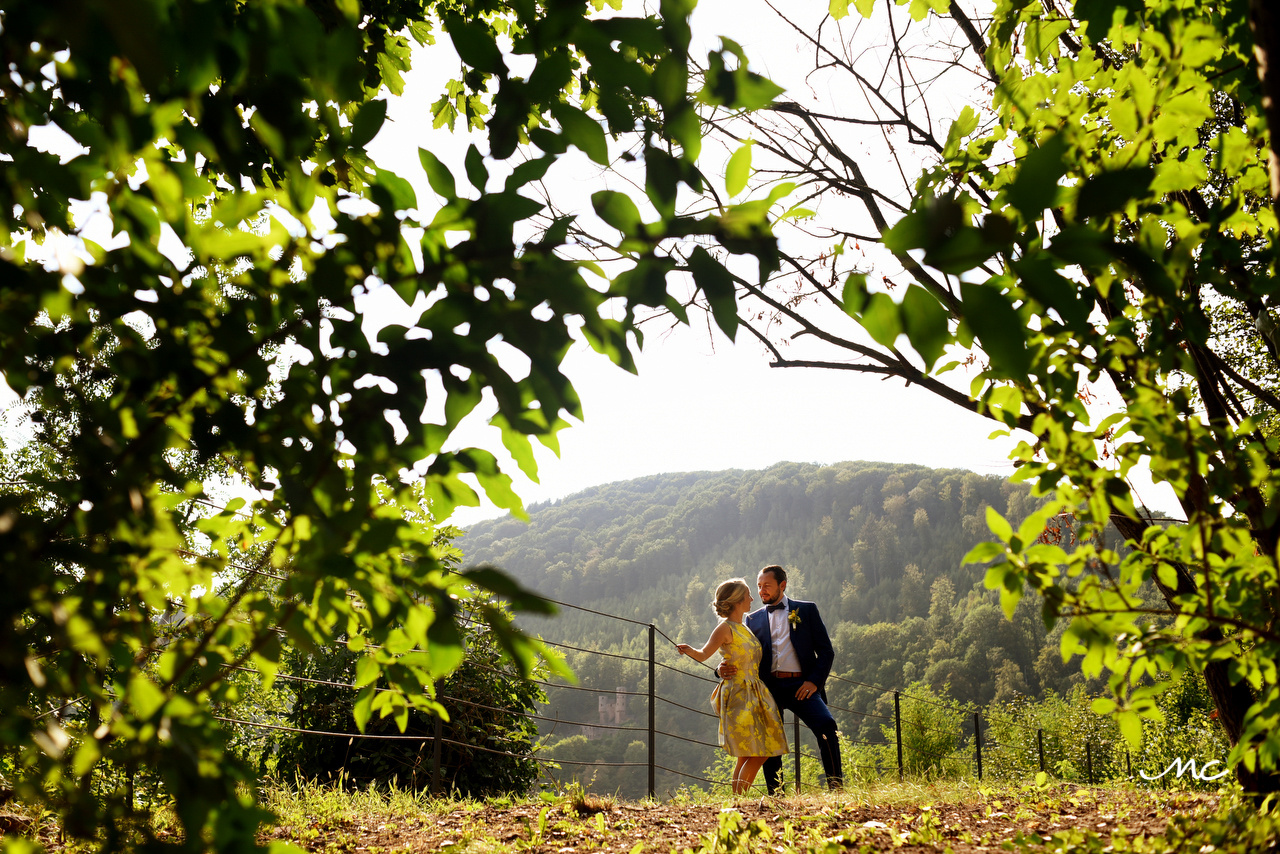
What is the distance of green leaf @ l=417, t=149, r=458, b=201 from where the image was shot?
34.2 inches

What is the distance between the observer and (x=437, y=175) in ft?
2.87

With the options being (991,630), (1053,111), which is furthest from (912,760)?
(991,630)

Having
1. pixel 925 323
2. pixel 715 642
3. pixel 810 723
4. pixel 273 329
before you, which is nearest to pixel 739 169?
pixel 925 323

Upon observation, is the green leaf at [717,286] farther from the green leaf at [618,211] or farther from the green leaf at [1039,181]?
the green leaf at [1039,181]

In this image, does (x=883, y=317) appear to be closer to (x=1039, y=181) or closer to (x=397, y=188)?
(x=1039, y=181)

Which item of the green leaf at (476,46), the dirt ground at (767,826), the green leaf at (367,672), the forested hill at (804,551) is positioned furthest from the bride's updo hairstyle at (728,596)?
the forested hill at (804,551)

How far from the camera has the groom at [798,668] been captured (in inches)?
181

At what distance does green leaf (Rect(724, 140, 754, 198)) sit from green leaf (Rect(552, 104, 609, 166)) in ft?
0.44

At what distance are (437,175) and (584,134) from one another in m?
0.21

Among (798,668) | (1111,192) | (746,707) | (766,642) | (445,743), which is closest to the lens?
(1111,192)

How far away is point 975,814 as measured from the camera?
11.1ft

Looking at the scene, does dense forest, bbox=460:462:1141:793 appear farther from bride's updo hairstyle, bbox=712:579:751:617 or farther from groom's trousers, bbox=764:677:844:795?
bride's updo hairstyle, bbox=712:579:751:617

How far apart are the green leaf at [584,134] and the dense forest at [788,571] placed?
65.5 m

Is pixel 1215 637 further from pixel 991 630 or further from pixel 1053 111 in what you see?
pixel 991 630
